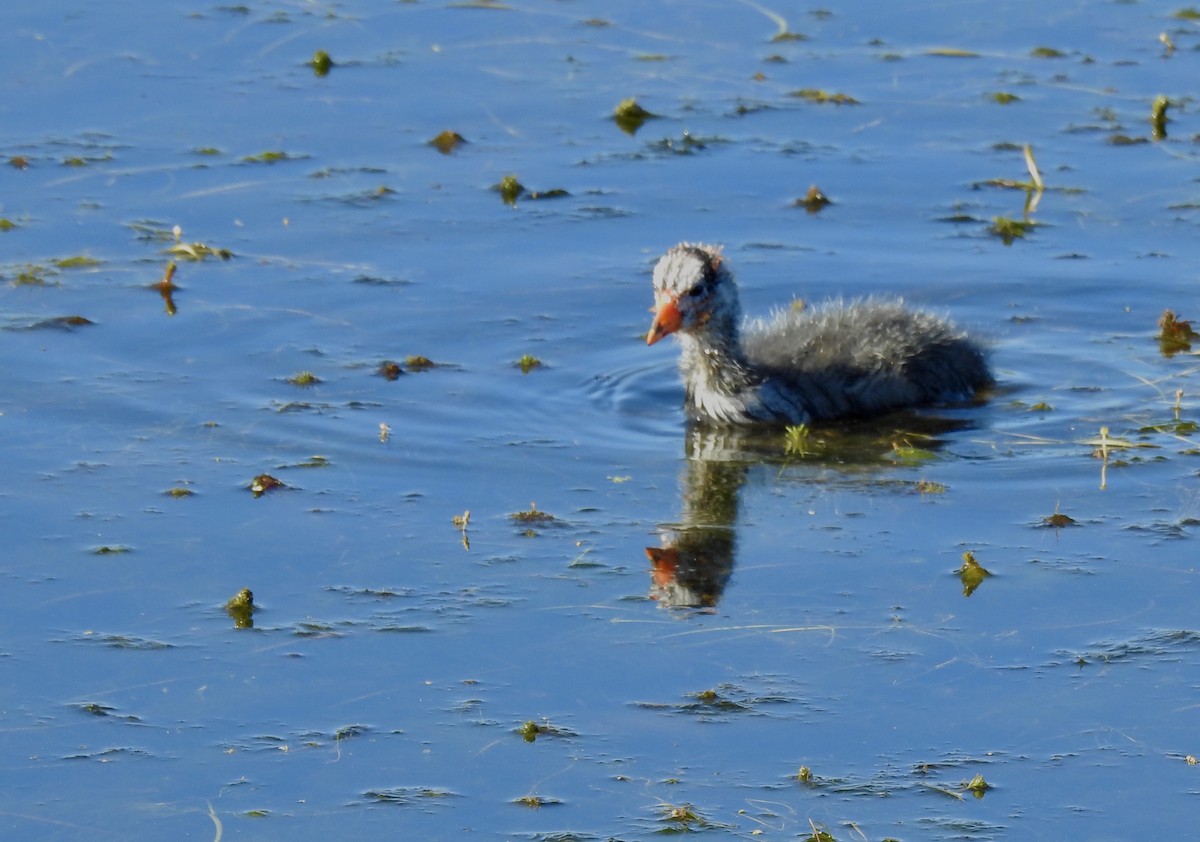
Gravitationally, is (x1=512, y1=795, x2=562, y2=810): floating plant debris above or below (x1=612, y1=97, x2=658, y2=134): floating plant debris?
below

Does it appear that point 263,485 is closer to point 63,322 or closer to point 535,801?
point 63,322

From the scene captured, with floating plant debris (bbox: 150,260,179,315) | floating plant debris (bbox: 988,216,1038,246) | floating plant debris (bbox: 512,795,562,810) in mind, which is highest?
floating plant debris (bbox: 988,216,1038,246)

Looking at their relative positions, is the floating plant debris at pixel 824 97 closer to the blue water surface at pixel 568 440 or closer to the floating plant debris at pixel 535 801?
the blue water surface at pixel 568 440

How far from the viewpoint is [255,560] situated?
7.60 metres

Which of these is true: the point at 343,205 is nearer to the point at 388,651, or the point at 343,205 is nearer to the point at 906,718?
the point at 388,651

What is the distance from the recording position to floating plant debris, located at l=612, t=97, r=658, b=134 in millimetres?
13164

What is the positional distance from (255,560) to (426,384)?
2.17 meters

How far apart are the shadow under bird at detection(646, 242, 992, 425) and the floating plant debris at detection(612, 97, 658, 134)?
11.8 ft

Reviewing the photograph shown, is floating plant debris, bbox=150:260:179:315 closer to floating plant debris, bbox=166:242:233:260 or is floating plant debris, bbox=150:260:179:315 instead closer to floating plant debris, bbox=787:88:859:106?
floating plant debris, bbox=166:242:233:260

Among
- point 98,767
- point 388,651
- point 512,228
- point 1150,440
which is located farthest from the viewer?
point 512,228

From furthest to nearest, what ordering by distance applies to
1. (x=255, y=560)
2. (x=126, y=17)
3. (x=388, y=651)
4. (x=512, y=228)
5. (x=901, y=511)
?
(x=126, y=17) < (x=512, y=228) < (x=901, y=511) < (x=255, y=560) < (x=388, y=651)

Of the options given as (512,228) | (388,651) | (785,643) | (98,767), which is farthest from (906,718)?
(512,228)

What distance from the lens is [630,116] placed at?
13.2m

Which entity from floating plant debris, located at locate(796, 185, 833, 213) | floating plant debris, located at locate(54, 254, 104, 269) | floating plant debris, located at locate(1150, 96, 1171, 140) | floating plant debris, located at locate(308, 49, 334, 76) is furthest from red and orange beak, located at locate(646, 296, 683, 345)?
floating plant debris, located at locate(308, 49, 334, 76)
